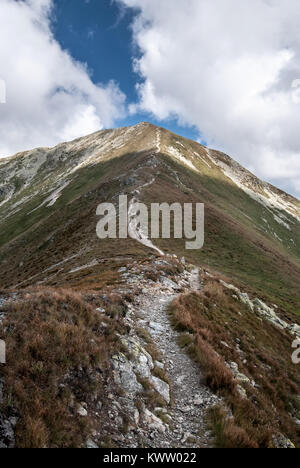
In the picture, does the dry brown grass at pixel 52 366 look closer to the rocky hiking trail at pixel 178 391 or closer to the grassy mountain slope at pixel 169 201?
the rocky hiking trail at pixel 178 391

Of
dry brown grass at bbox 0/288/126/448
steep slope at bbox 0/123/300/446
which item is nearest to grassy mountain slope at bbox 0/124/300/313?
steep slope at bbox 0/123/300/446

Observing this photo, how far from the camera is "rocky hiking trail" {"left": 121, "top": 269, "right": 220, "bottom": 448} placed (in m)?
7.12

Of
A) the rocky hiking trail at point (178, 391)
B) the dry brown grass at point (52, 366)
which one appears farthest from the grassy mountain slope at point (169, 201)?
the dry brown grass at point (52, 366)

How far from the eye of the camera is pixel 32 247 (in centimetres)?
5959

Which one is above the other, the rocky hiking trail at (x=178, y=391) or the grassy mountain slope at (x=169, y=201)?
the grassy mountain slope at (x=169, y=201)

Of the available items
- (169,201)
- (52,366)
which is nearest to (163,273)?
(52,366)

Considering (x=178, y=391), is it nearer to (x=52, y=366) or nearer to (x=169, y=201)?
(x=52, y=366)

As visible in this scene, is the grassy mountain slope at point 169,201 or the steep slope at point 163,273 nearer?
the steep slope at point 163,273

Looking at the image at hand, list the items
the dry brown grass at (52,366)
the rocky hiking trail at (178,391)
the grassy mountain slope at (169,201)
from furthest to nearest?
the grassy mountain slope at (169,201)
the rocky hiking trail at (178,391)
the dry brown grass at (52,366)

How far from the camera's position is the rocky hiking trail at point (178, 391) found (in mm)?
7121

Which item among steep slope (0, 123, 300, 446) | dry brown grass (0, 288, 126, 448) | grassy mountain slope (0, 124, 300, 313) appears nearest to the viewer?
dry brown grass (0, 288, 126, 448)

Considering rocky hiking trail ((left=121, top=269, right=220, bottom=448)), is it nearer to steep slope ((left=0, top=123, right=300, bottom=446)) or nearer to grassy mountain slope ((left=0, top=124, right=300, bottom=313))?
steep slope ((left=0, top=123, right=300, bottom=446))

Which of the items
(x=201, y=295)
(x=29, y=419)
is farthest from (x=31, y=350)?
(x=201, y=295)

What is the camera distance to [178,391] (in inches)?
368
